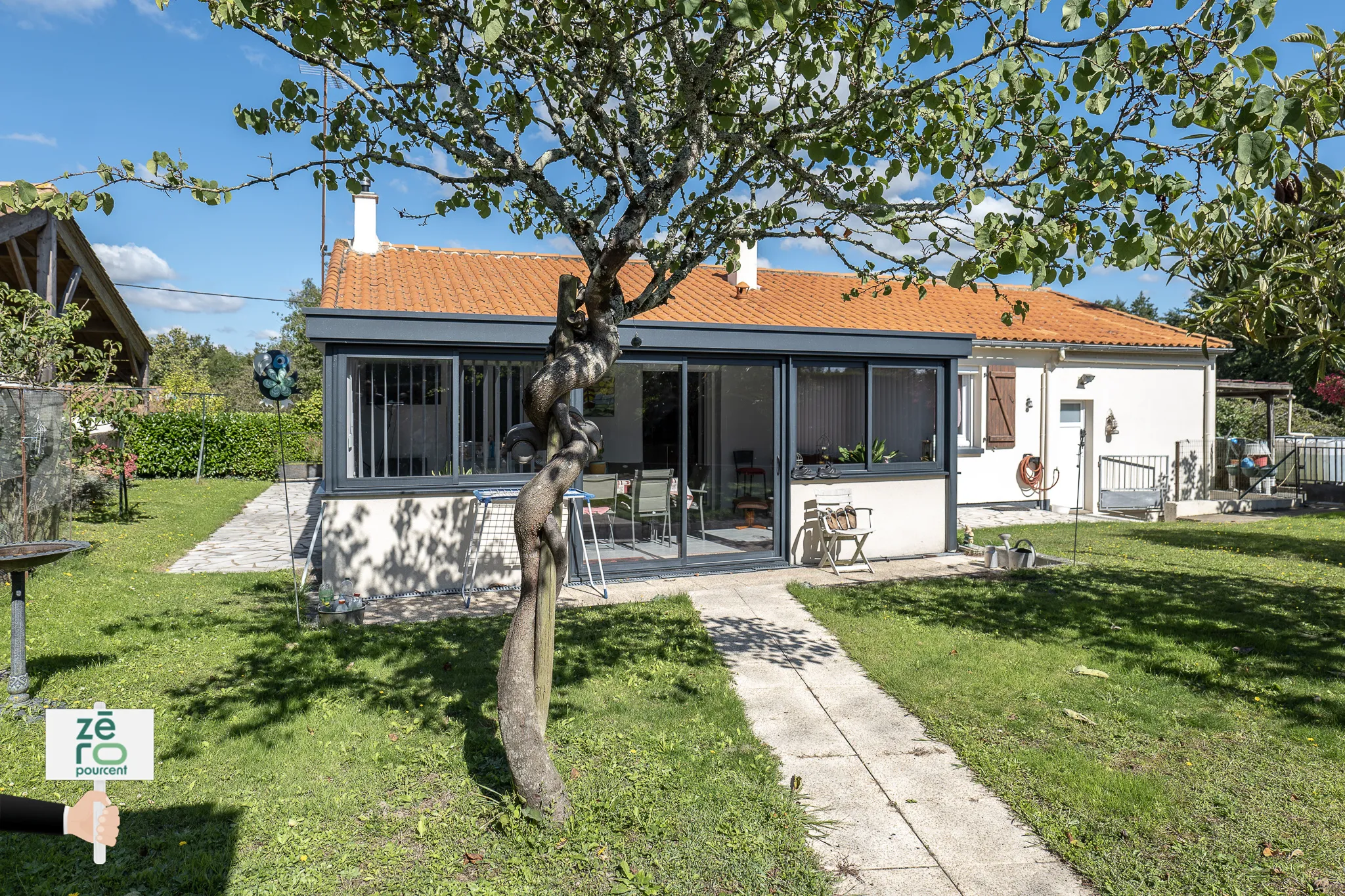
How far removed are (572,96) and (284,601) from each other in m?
5.29

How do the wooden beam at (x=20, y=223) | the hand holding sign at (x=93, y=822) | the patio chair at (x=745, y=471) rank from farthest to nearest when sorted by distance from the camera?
the patio chair at (x=745, y=471), the wooden beam at (x=20, y=223), the hand holding sign at (x=93, y=822)

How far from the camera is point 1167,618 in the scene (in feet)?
22.4

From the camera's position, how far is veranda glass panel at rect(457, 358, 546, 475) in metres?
7.99

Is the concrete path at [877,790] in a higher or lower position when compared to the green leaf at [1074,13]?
lower

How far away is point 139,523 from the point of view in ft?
39.9

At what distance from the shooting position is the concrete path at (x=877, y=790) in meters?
3.07

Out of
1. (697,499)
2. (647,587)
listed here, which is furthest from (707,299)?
(647,587)

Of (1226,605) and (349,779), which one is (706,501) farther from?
(349,779)

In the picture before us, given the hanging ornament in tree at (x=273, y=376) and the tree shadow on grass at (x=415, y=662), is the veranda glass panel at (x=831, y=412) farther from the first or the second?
the hanging ornament in tree at (x=273, y=376)

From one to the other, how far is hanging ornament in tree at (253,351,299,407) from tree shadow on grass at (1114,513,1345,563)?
11036 mm

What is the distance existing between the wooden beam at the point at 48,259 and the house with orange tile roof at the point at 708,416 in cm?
506

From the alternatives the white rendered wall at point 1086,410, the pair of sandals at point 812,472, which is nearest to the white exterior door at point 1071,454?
the white rendered wall at point 1086,410

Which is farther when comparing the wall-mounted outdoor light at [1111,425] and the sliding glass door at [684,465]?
the wall-mounted outdoor light at [1111,425]

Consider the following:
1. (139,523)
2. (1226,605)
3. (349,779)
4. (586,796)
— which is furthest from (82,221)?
(1226,605)
